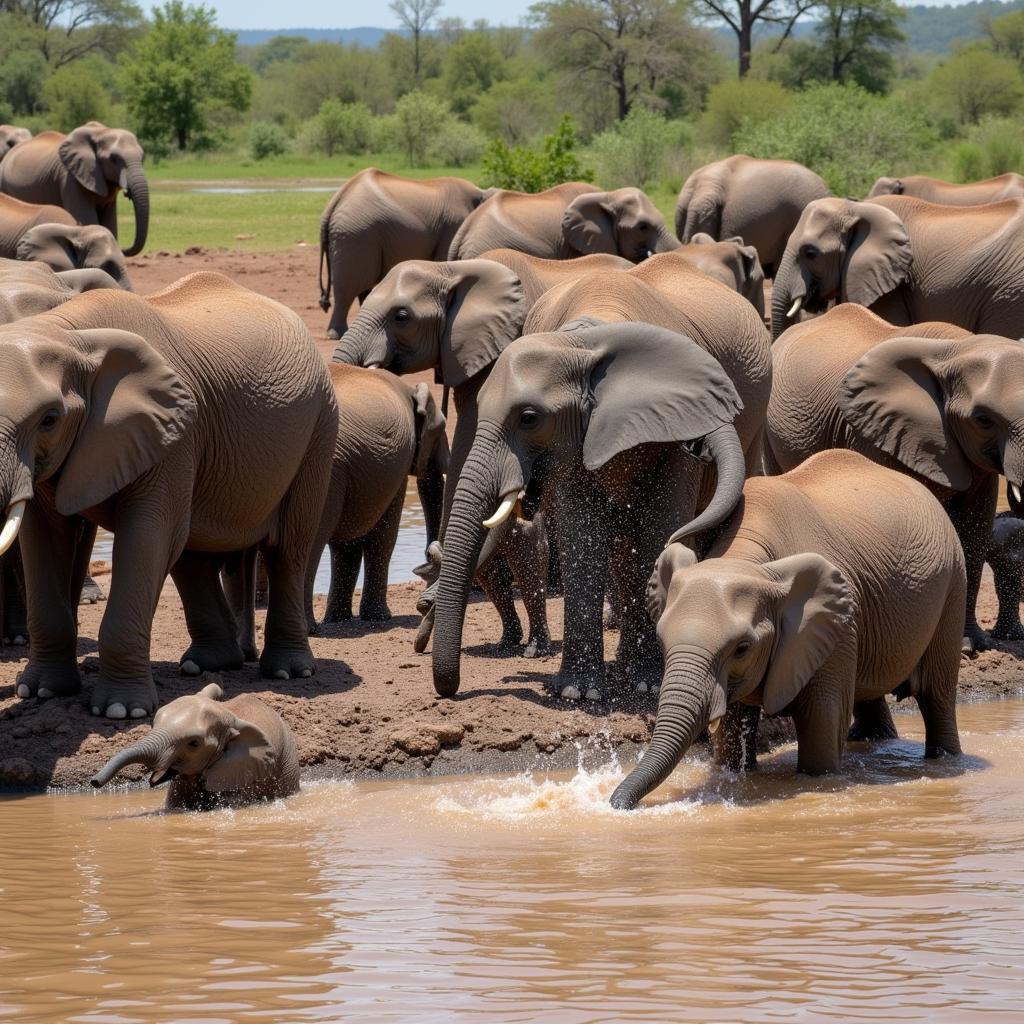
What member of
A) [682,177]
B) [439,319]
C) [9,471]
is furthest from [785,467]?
[682,177]

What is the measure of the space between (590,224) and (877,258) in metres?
3.13

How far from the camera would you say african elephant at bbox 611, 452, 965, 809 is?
6.38 m

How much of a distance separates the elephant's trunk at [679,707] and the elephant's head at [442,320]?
3.92 metres

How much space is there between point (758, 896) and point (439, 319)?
5216 mm

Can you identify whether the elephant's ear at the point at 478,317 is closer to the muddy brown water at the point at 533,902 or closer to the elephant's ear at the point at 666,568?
the muddy brown water at the point at 533,902

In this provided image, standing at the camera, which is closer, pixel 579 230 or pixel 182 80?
pixel 579 230

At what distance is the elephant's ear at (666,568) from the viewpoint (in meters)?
6.63

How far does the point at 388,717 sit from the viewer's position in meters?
7.80

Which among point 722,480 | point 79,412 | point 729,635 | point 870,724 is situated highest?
point 79,412

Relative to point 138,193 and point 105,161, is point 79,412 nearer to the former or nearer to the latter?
point 138,193

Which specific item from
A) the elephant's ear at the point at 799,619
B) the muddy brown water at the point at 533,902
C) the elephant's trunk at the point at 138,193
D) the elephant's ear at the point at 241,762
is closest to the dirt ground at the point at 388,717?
the muddy brown water at the point at 533,902

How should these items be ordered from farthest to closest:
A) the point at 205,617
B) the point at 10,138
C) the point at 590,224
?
the point at 10,138 → the point at 590,224 → the point at 205,617

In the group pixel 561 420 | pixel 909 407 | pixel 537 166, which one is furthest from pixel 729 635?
pixel 537 166

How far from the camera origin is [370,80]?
90.0 m
